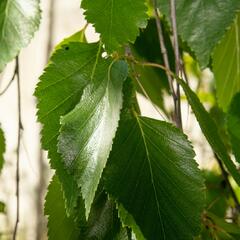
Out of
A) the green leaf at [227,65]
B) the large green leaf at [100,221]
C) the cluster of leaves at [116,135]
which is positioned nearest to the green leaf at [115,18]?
the cluster of leaves at [116,135]

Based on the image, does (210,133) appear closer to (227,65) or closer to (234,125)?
(234,125)

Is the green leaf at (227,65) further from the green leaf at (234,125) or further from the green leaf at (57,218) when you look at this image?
the green leaf at (57,218)

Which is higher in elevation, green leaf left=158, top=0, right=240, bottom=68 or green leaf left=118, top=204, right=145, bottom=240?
green leaf left=158, top=0, right=240, bottom=68

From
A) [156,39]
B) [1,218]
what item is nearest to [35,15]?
[156,39]

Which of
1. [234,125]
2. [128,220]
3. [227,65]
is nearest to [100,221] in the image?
[128,220]

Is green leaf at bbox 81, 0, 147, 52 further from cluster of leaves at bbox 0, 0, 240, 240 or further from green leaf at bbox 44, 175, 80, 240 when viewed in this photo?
green leaf at bbox 44, 175, 80, 240

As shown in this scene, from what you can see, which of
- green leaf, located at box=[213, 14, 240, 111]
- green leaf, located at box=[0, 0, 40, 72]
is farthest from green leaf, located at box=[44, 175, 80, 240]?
green leaf, located at box=[213, 14, 240, 111]

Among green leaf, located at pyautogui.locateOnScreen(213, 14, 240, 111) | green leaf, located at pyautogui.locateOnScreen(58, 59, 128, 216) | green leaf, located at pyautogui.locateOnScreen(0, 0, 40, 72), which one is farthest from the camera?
green leaf, located at pyautogui.locateOnScreen(213, 14, 240, 111)
